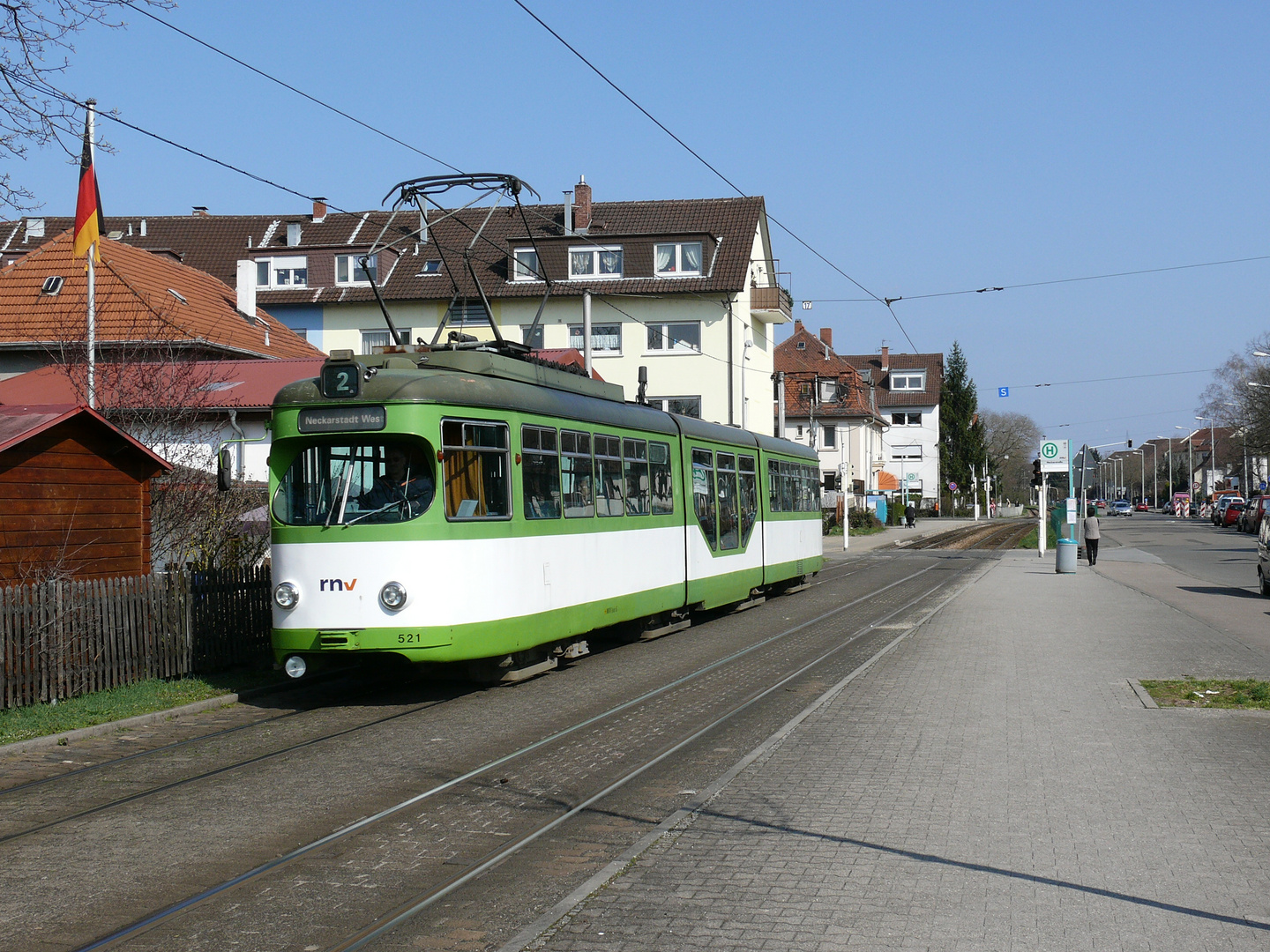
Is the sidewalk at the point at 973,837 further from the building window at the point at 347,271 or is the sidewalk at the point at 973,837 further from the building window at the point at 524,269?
the building window at the point at 347,271

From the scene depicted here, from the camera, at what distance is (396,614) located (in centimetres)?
1111

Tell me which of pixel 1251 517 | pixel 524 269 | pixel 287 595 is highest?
pixel 524 269

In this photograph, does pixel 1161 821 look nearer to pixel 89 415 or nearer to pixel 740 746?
pixel 740 746

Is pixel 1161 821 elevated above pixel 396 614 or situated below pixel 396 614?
below

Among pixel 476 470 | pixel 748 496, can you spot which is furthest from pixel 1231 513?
pixel 476 470

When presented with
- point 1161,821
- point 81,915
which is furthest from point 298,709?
point 1161,821

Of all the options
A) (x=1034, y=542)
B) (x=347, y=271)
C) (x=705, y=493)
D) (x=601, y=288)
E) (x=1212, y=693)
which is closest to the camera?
(x=1212, y=693)

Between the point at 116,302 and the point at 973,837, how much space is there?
31.9 metres

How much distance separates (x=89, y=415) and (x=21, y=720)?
332 cm

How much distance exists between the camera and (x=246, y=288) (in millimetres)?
41562

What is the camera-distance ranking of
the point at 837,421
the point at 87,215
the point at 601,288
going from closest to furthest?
1. the point at 87,215
2. the point at 601,288
3. the point at 837,421

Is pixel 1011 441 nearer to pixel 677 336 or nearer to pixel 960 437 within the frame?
pixel 960 437

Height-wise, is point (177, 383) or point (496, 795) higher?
point (177, 383)

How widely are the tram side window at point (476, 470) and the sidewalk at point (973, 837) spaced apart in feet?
11.8
